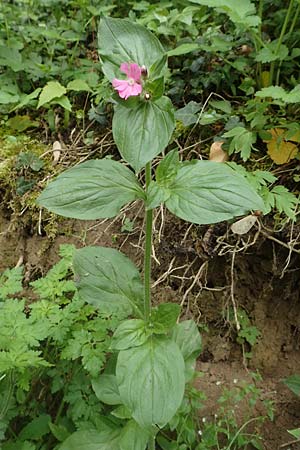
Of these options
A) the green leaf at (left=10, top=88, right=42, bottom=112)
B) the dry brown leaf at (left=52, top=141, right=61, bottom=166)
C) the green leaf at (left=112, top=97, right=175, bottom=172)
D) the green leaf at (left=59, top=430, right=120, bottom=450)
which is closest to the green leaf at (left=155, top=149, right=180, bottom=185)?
the green leaf at (left=112, top=97, right=175, bottom=172)

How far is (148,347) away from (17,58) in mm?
1579

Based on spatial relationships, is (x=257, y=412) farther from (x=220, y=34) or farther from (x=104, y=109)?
(x=220, y=34)

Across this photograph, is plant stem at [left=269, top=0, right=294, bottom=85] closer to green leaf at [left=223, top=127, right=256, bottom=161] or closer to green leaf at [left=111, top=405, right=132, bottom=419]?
green leaf at [left=223, top=127, right=256, bottom=161]

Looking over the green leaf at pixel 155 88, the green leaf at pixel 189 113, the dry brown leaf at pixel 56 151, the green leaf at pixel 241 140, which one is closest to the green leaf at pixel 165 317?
the green leaf at pixel 155 88

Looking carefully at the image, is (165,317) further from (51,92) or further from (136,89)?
(51,92)

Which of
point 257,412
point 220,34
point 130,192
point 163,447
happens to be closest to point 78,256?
point 130,192

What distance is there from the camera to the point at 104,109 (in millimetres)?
2195

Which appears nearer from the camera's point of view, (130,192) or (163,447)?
(130,192)

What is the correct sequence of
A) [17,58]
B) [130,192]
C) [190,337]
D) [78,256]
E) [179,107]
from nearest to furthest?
[130,192] < [78,256] < [190,337] < [179,107] < [17,58]

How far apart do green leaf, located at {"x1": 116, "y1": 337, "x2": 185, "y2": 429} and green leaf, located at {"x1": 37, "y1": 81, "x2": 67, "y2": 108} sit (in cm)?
122

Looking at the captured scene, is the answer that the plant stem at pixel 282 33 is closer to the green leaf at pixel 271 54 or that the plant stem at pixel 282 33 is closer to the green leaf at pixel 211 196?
the green leaf at pixel 271 54

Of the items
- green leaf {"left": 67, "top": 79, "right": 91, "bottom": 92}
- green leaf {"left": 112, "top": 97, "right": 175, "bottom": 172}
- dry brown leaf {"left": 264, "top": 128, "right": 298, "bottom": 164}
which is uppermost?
green leaf {"left": 112, "top": 97, "right": 175, "bottom": 172}

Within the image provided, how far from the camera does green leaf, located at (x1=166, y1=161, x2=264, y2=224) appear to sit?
111 cm

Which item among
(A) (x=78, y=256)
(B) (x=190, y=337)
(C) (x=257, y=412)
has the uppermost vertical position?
(A) (x=78, y=256)
